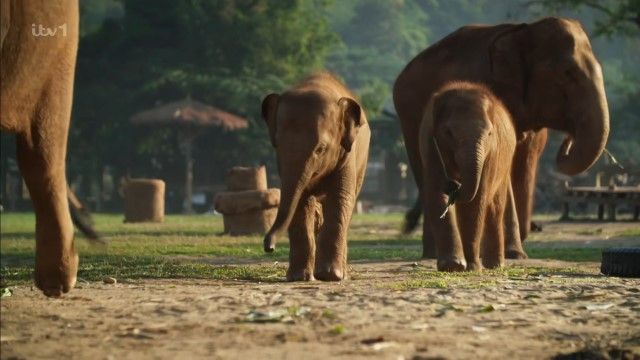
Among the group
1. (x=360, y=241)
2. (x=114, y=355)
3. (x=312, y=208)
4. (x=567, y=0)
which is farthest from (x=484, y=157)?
(x=567, y=0)

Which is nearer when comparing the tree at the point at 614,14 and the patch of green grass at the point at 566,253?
the patch of green grass at the point at 566,253

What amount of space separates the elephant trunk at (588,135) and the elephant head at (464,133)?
2.13 metres

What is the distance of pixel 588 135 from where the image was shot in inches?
580

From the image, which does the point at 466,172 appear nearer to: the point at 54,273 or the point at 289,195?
the point at 289,195

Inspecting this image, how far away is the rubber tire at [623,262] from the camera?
470 inches

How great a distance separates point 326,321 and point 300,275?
3.56 m

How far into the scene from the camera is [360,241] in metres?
21.1

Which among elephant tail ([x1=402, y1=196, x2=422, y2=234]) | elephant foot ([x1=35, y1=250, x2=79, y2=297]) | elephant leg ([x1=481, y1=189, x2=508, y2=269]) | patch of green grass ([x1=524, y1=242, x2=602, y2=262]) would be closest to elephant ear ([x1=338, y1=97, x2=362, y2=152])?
elephant leg ([x1=481, y1=189, x2=508, y2=269])

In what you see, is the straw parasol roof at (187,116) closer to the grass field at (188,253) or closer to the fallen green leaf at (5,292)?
the grass field at (188,253)

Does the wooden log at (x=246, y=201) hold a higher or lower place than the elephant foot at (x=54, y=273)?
higher

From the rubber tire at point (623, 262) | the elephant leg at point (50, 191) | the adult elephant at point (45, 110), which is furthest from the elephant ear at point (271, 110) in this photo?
the elephant leg at point (50, 191)

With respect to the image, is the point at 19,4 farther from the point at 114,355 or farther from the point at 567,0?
the point at 567,0

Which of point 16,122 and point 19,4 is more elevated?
point 19,4

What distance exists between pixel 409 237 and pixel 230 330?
15.3 metres
